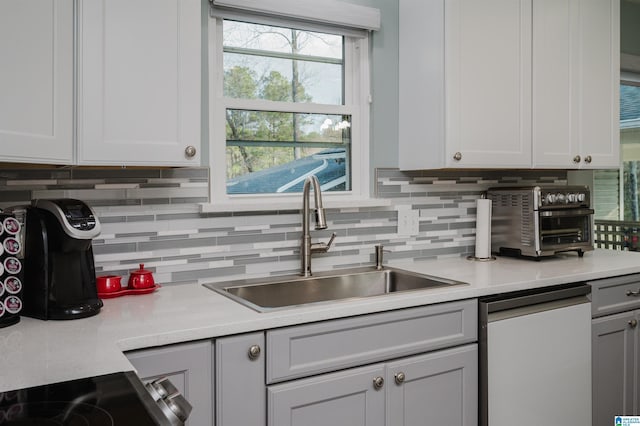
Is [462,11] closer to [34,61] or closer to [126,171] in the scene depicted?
[126,171]

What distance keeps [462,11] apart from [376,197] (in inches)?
35.4

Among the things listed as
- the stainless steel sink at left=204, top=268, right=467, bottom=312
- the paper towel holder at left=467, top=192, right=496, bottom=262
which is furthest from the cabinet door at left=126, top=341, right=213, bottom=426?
the paper towel holder at left=467, top=192, right=496, bottom=262

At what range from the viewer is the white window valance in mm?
2260

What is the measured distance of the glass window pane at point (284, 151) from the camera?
237 centimetres

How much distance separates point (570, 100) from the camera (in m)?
2.78

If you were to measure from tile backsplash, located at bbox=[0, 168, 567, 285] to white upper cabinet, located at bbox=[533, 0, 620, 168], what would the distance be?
438mm

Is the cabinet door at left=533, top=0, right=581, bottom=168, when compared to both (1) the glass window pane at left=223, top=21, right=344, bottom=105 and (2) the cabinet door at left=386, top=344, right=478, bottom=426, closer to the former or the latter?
(1) the glass window pane at left=223, top=21, right=344, bottom=105

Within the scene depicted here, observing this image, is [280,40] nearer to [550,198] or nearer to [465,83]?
[465,83]

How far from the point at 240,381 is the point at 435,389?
2.49 ft

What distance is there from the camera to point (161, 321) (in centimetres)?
160

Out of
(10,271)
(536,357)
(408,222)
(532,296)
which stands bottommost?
(536,357)

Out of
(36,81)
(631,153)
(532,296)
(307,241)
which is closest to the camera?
(36,81)

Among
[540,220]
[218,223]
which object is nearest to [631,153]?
[540,220]

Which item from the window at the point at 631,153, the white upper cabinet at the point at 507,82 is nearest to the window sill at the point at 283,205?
the white upper cabinet at the point at 507,82
